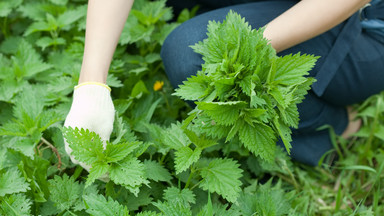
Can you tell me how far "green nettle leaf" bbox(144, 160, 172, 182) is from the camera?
1263 mm

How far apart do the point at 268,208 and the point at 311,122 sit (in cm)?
56

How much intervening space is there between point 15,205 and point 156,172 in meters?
0.43

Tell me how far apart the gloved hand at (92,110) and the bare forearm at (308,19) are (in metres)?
0.56

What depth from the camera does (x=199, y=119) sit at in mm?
1114

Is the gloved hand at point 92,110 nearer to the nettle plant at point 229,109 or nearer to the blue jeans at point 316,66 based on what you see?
the nettle plant at point 229,109

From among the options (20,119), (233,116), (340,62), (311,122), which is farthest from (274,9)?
(20,119)

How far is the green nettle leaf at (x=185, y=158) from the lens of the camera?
3.67 ft

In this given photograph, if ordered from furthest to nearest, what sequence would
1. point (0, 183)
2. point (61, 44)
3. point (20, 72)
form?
point (61, 44) < point (20, 72) < point (0, 183)

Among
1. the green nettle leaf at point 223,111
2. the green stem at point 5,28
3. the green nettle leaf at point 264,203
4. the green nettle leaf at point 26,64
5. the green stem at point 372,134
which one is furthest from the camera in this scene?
the green stem at point 5,28

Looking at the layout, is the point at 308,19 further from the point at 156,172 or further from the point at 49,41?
the point at 49,41

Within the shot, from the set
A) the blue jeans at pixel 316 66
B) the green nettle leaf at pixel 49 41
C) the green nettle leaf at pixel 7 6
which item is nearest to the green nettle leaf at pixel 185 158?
the blue jeans at pixel 316 66

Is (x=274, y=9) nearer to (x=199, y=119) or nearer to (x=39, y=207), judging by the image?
(x=199, y=119)

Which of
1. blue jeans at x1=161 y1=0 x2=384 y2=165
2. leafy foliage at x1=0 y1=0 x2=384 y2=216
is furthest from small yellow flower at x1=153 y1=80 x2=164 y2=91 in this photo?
blue jeans at x1=161 y1=0 x2=384 y2=165

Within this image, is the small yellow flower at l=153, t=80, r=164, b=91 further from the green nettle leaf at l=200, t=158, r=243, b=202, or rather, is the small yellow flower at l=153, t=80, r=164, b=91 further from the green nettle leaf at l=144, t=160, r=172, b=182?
the green nettle leaf at l=200, t=158, r=243, b=202
